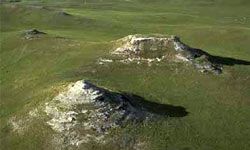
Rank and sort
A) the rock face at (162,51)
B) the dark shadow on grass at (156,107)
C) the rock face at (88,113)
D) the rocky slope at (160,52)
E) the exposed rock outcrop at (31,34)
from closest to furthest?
the rock face at (88,113), the dark shadow on grass at (156,107), the rocky slope at (160,52), the rock face at (162,51), the exposed rock outcrop at (31,34)

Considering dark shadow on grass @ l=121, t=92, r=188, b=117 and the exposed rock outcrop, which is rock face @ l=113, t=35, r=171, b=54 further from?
the exposed rock outcrop

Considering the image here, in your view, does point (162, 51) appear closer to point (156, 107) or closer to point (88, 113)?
point (156, 107)

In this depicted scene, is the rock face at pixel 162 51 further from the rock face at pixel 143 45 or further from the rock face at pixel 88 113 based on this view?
the rock face at pixel 88 113

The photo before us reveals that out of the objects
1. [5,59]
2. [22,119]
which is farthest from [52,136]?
[5,59]

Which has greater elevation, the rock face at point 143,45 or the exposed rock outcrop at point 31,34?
the rock face at point 143,45

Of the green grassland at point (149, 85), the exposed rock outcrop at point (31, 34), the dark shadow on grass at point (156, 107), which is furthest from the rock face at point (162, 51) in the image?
the exposed rock outcrop at point (31, 34)

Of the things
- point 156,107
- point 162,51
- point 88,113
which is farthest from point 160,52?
point 88,113

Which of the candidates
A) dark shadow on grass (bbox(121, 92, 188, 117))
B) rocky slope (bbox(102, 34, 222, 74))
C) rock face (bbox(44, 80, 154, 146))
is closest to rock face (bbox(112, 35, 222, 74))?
rocky slope (bbox(102, 34, 222, 74))
